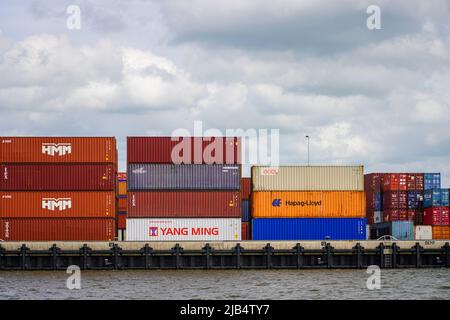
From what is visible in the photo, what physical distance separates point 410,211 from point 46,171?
33.5 m

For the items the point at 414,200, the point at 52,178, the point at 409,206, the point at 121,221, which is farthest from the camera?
the point at 414,200

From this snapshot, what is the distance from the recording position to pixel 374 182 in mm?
75500

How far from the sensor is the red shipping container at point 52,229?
59.0m

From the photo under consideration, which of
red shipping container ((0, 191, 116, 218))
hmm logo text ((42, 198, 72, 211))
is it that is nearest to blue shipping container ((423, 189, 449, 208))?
red shipping container ((0, 191, 116, 218))

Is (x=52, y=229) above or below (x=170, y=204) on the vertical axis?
below

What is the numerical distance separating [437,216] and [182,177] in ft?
83.9

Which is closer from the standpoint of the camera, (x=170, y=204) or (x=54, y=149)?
(x=170, y=204)

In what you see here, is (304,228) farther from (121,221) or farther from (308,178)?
(121,221)

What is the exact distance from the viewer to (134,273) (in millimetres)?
56781

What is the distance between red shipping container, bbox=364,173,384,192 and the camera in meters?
74.6

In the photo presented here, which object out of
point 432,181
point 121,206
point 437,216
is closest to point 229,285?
point 121,206

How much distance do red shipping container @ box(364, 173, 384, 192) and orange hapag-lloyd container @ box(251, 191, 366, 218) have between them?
48.9ft

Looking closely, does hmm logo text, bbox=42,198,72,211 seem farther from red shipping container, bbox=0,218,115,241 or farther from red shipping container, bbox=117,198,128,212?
red shipping container, bbox=117,198,128,212

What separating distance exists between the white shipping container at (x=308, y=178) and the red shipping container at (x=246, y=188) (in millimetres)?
3960
